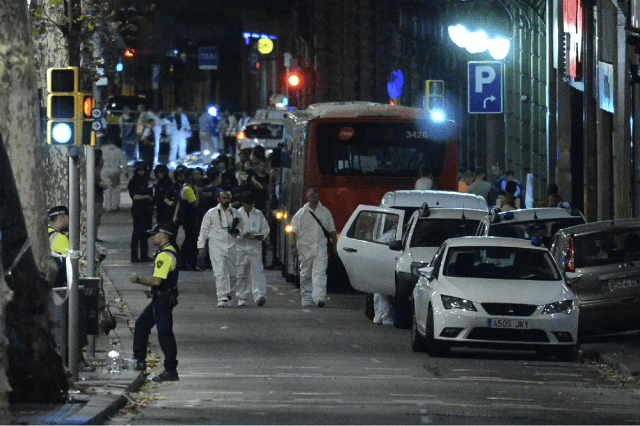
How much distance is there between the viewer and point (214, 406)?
1275 cm

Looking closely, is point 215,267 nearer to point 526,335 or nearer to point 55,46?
point 55,46

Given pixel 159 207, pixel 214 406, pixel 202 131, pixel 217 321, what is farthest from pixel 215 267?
pixel 202 131

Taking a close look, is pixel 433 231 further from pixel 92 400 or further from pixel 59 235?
pixel 92 400

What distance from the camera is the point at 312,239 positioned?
73.7 ft

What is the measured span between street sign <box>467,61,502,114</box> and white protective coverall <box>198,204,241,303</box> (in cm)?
670

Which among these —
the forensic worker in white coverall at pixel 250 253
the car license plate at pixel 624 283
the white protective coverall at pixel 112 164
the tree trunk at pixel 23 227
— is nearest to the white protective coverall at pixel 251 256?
the forensic worker in white coverall at pixel 250 253

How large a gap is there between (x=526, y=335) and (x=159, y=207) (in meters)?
13.3

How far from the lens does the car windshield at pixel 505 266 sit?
55.4 feet

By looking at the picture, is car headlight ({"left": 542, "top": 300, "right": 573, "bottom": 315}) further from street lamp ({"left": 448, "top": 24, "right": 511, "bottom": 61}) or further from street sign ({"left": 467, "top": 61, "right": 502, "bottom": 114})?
street lamp ({"left": 448, "top": 24, "right": 511, "bottom": 61})

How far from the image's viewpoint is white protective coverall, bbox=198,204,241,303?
22.2 metres

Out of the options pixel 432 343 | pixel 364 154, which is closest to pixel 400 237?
pixel 432 343

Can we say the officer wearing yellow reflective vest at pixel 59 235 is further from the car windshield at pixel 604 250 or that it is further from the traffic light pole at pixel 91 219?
the car windshield at pixel 604 250

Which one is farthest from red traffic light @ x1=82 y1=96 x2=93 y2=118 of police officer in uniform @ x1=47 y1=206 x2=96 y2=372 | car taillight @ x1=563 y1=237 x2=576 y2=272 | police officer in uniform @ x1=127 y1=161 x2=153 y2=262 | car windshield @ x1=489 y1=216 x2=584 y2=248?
police officer in uniform @ x1=127 y1=161 x2=153 y2=262

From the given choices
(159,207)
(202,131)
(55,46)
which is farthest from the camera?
(202,131)
